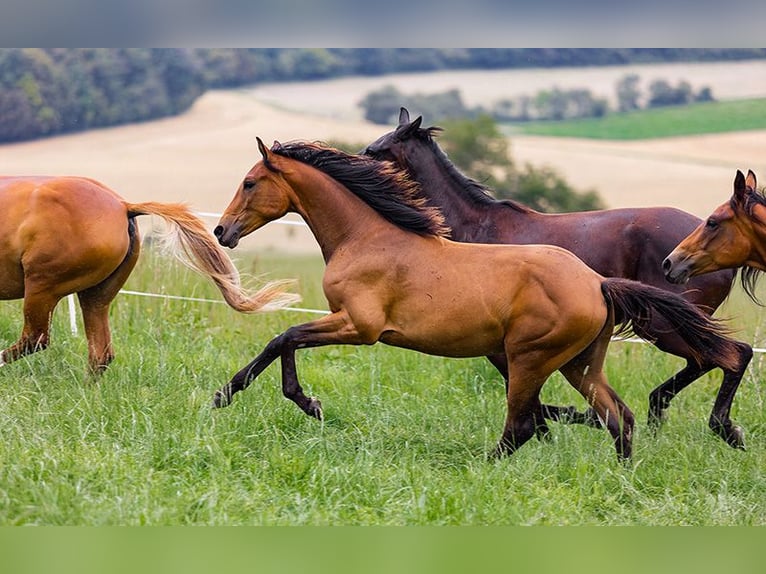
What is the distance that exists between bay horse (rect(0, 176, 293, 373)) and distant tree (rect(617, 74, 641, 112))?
24.2 meters

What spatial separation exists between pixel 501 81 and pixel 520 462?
89.8 ft

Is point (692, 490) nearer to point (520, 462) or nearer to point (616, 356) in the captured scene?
point (520, 462)

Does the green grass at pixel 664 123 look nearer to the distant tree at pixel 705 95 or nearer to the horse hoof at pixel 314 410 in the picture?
the distant tree at pixel 705 95

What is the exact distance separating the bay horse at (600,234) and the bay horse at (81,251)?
1.32m

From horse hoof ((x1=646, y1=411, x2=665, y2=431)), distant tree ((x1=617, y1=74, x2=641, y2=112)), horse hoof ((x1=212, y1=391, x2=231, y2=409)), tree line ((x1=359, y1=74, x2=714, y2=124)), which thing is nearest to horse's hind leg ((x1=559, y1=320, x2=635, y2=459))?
horse hoof ((x1=646, y1=411, x2=665, y2=431))

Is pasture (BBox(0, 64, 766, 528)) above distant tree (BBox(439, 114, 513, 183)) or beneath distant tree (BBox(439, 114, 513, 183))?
above

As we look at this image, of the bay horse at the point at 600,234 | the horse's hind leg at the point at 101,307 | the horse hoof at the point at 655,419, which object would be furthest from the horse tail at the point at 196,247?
the horse hoof at the point at 655,419

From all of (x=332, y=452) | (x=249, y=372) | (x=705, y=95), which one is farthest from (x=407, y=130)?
(x=705, y=95)

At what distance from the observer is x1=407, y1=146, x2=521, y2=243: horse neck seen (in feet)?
22.5

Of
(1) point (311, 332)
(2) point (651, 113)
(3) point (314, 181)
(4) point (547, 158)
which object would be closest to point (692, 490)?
(1) point (311, 332)

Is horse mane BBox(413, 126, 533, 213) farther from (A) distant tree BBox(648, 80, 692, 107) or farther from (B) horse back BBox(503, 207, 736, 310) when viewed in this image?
(A) distant tree BBox(648, 80, 692, 107)

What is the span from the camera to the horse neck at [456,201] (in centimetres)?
687

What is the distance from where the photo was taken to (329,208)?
231 inches

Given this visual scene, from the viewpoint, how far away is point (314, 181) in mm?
5895
